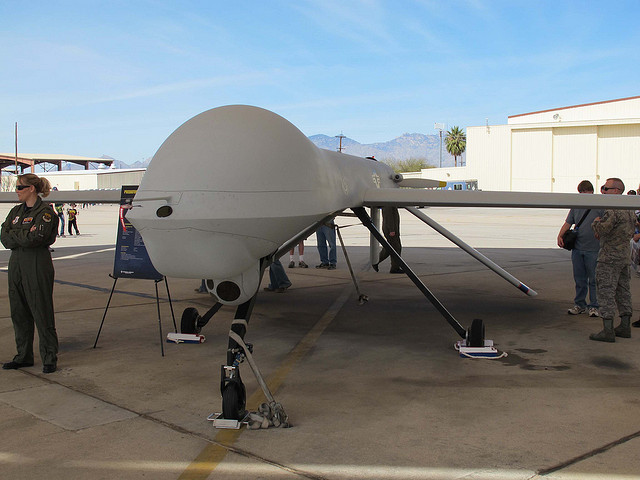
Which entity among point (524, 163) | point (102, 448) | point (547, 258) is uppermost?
point (524, 163)

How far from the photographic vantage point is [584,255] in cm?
910

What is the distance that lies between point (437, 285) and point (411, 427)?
25.9ft

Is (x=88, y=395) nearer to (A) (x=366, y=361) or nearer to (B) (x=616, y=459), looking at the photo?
(A) (x=366, y=361)

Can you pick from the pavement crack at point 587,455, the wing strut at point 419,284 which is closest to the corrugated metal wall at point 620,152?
the wing strut at point 419,284

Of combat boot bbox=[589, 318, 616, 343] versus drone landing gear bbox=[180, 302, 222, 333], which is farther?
drone landing gear bbox=[180, 302, 222, 333]

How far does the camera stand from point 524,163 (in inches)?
2648

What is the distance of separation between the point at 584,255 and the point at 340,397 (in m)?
5.41

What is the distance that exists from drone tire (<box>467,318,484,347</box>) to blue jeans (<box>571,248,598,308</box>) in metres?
2.91

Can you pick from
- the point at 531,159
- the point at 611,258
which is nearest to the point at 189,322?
the point at 611,258

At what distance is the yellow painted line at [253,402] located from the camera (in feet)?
13.2

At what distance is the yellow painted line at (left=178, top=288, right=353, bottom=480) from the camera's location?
4020 millimetres

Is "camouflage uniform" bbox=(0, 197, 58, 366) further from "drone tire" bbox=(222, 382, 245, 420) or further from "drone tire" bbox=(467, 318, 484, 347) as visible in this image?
"drone tire" bbox=(467, 318, 484, 347)

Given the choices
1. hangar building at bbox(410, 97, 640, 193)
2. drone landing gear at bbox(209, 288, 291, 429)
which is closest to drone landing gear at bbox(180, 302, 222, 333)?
drone landing gear at bbox(209, 288, 291, 429)

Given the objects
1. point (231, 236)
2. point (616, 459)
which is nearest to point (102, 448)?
point (231, 236)
